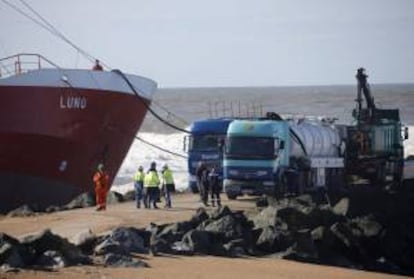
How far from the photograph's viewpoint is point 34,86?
87.4ft

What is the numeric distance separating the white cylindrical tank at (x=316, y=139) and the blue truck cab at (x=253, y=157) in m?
1.84

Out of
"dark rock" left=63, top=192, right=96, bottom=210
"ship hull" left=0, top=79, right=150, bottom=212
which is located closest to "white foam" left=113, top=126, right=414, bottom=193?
"ship hull" left=0, top=79, right=150, bottom=212

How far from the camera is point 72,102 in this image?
28.1m

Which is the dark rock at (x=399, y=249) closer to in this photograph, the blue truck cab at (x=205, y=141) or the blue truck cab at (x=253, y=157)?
the blue truck cab at (x=253, y=157)

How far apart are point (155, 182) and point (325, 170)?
9.01 m

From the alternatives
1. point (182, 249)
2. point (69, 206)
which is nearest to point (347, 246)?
point (182, 249)

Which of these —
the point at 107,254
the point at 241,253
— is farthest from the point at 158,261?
the point at 241,253

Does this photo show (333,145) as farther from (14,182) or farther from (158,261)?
(158,261)

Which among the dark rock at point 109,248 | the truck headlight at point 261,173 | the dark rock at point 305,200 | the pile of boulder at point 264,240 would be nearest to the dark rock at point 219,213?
the pile of boulder at point 264,240

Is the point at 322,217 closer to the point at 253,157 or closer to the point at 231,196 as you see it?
the point at 253,157

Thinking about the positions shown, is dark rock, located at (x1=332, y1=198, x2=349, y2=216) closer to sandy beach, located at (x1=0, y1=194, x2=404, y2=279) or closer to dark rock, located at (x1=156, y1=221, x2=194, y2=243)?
sandy beach, located at (x1=0, y1=194, x2=404, y2=279)

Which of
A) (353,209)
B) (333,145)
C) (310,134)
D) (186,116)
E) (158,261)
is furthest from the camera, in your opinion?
(186,116)

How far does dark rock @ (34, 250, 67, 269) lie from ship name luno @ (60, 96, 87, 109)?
12.9 m

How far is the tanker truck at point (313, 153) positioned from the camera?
26.6 m
